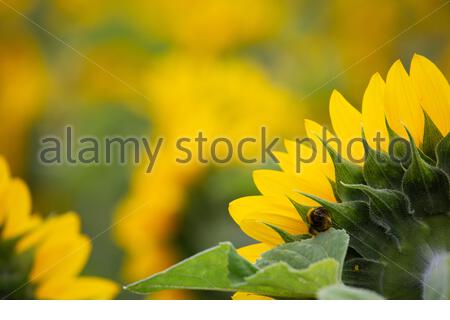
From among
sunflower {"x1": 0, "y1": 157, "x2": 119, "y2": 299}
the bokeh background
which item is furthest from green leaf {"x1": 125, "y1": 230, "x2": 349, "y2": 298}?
the bokeh background

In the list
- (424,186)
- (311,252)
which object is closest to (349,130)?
(424,186)

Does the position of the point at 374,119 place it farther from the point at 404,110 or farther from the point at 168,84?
the point at 168,84

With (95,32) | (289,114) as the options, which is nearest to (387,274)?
(289,114)

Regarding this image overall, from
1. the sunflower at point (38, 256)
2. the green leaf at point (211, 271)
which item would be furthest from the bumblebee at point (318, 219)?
the sunflower at point (38, 256)

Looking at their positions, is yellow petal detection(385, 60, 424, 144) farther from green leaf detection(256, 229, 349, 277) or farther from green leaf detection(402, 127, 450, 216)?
green leaf detection(256, 229, 349, 277)

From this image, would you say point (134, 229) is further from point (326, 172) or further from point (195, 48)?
point (326, 172)

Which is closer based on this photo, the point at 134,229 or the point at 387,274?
the point at 387,274
